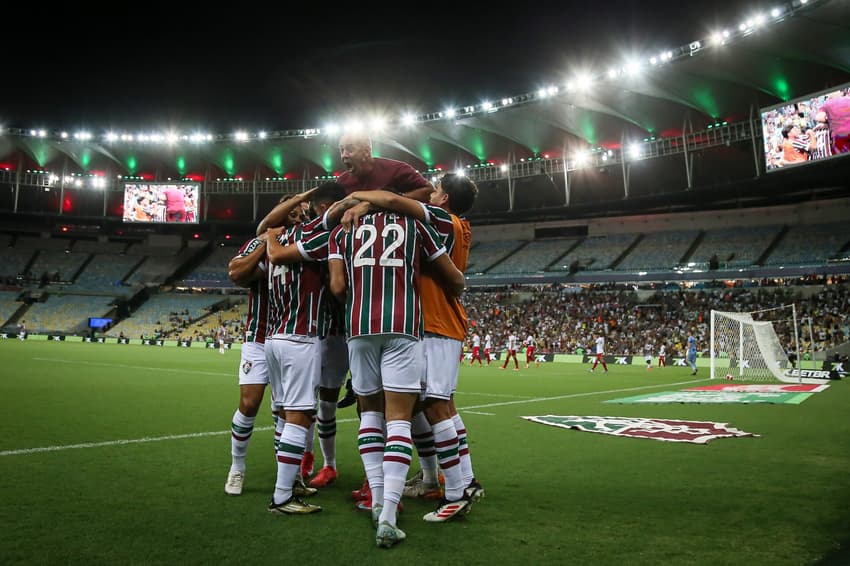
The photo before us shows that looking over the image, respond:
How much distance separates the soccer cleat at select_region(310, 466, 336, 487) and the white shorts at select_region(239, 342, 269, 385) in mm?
912

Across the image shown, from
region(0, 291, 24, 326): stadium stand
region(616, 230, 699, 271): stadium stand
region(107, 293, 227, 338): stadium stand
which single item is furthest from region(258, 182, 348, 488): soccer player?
region(0, 291, 24, 326): stadium stand

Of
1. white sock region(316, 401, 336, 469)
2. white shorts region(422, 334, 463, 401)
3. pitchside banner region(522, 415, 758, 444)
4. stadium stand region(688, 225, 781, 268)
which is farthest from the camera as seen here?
stadium stand region(688, 225, 781, 268)

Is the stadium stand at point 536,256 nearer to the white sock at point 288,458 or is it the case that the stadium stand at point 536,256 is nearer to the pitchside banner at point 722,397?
the pitchside banner at point 722,397

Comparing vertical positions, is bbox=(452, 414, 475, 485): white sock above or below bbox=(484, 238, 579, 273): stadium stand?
below

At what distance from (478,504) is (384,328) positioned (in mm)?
1519

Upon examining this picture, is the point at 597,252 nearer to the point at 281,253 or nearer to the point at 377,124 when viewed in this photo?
the point at 377,124

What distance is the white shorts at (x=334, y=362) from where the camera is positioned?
4.77 metres

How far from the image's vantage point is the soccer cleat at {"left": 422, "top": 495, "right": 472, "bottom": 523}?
383 centimetres

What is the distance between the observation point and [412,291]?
3916 millimetres

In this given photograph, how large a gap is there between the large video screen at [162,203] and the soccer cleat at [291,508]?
53.3m

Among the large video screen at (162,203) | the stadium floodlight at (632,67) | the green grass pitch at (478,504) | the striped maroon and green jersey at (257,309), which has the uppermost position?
the stadium floodlight at (632,67)

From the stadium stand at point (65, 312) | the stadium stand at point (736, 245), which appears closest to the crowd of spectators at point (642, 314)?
the stadium stand at point (736, 245)

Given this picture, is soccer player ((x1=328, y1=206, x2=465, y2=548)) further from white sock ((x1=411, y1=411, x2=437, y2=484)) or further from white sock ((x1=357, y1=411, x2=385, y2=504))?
white sock ((x1=411, y1=411, x2=437, y2=484))

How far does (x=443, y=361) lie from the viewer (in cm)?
421
